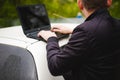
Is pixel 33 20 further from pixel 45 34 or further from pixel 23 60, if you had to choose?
pixel 23 60

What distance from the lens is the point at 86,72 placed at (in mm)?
2568

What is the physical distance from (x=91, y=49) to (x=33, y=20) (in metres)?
0.71

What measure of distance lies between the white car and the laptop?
0.29 feet

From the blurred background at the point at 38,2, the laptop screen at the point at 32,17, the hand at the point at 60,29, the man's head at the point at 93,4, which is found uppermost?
the man's head at the point at 93,4

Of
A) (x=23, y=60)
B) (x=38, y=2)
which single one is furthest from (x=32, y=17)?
(x=38, y=2)

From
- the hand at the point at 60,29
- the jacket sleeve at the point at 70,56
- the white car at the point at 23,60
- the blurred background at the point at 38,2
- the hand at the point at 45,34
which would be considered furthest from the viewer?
the blurred background at the point at 38,2

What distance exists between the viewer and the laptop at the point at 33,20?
2.91 m

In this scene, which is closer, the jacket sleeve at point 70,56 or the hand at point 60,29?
the jacket sleeve at point 70,56

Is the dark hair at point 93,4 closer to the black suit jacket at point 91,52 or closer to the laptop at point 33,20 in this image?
the black suit jacket at point 91,52

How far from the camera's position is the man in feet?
8.19

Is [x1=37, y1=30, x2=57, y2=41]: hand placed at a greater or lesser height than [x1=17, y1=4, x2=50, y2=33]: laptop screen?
lesser

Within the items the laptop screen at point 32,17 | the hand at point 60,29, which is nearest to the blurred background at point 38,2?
the laptop screen at point 32,17

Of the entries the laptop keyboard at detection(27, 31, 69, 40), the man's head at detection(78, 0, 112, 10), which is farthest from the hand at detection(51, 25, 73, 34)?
the man's head at detection(78, 0, 112, 10)

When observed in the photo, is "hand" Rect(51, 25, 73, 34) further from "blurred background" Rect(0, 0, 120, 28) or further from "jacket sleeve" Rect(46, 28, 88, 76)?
"blurred background" Rect(0, 0, 120, 28)
